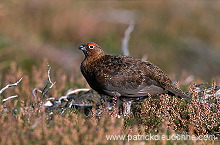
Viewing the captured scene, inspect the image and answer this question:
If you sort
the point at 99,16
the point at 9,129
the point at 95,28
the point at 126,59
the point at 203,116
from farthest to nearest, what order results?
the point at 99,16, the point at 95,28, the point at 126,59, the point at 203,116, the point at 9,129

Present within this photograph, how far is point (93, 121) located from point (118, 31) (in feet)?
34.1

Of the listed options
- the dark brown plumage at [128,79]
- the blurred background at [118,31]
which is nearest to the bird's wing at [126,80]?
the dark brown plumage at [128,79]

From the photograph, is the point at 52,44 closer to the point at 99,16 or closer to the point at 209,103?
the point at 99,16

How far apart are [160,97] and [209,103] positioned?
76 centimetres

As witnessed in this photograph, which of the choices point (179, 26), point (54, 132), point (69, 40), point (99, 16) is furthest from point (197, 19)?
point (54, 132)

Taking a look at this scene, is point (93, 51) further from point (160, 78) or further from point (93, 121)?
point (93, 121)

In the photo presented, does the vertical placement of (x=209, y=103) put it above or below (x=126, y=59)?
below

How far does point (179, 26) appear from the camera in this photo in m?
14.2

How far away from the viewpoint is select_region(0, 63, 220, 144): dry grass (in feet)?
10.1

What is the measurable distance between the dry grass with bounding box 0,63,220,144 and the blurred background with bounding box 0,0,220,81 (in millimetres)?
5589

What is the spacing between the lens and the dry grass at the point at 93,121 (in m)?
3.09

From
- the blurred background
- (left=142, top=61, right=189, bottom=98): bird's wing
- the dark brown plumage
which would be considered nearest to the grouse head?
the dark brown plumage

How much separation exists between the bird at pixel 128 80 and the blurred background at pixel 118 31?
5.52 meters

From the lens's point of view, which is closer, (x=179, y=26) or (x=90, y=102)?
(x=90, y=102)
